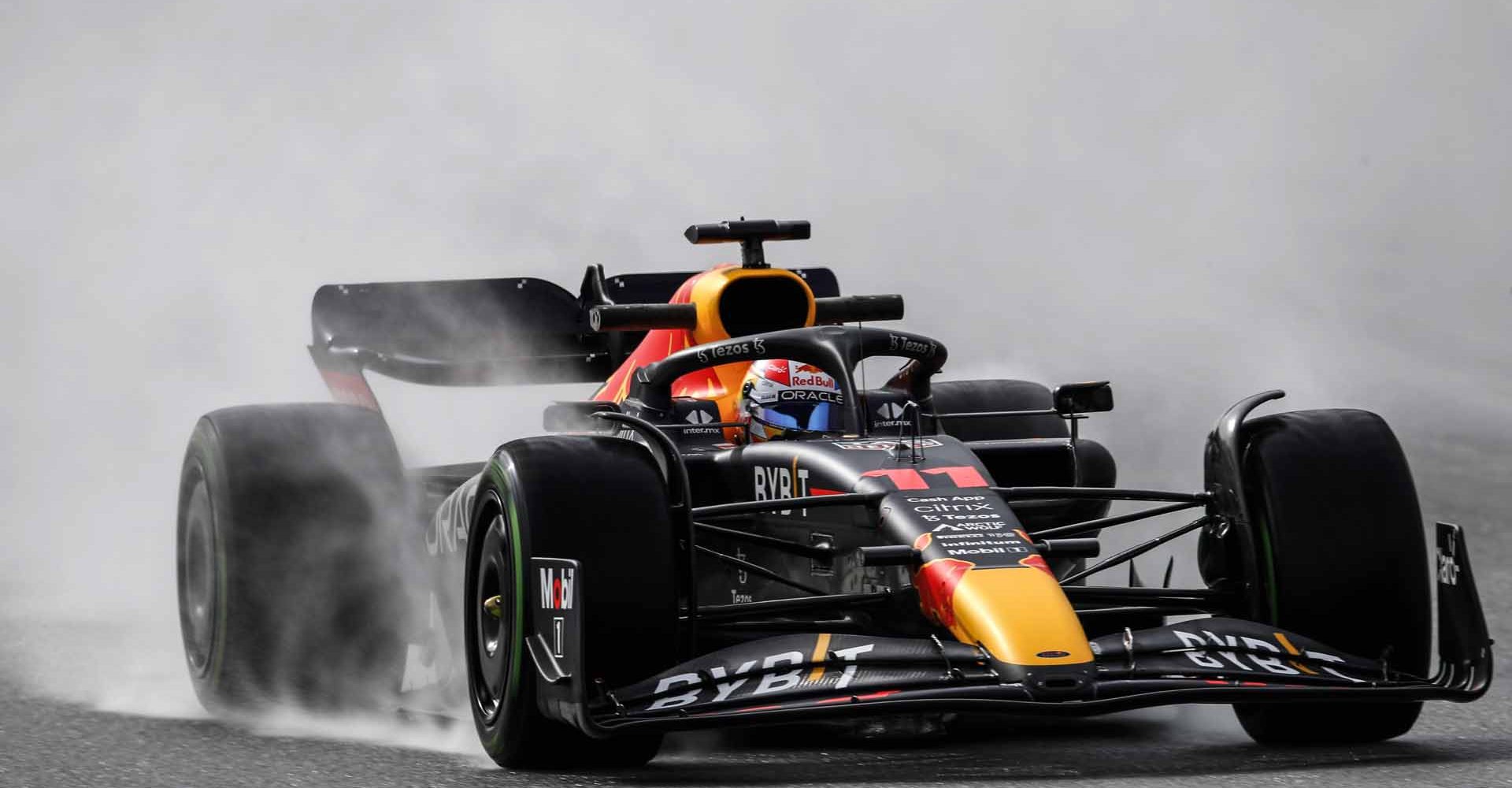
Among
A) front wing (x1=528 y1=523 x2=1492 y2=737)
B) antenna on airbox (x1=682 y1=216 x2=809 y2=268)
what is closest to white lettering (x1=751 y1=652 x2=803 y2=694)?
front wing (x1=528 y1=523 x2=1492 y2=737)

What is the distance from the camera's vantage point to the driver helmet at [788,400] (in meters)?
7.99

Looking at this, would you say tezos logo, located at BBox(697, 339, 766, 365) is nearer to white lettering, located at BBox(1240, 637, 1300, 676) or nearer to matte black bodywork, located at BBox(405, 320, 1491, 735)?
matte black bodywork, located at BBox(405, 320, 1491, 735)

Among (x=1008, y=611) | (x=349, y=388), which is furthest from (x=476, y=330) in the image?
(x=1008, y=611)

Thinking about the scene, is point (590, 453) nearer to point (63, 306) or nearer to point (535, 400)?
point (535, 400)

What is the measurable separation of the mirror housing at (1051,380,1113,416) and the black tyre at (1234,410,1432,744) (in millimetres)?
1260

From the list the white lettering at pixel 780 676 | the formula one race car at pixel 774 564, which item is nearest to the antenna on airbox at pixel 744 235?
the formula one race car at pixel 774 564

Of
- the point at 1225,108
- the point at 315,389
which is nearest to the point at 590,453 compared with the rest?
the point at 315,389

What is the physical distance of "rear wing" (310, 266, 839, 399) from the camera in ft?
33.1

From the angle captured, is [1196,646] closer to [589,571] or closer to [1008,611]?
[1008,611]

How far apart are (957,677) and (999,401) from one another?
4.66 metres

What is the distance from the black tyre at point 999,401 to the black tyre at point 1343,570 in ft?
10.4

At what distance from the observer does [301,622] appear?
8.11m

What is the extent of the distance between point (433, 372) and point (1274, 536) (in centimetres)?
453

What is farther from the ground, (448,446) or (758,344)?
(758,344)
